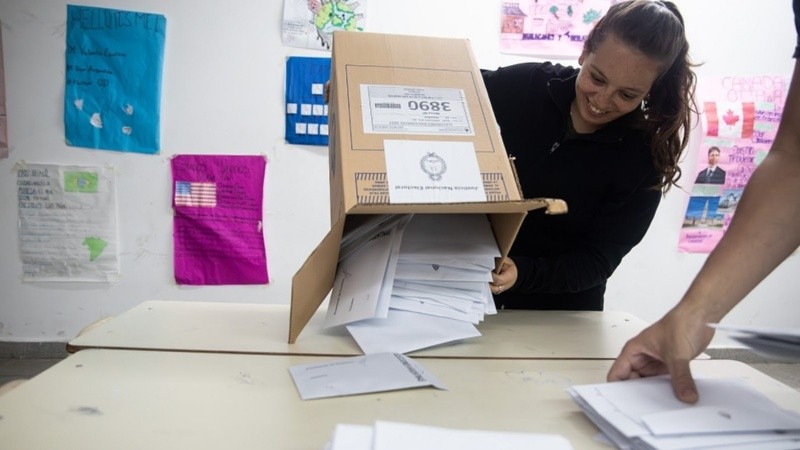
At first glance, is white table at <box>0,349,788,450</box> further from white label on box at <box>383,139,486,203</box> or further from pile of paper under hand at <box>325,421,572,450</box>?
white label on box at <box>383,139,486,203</box>

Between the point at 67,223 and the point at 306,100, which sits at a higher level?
the point at 306,100

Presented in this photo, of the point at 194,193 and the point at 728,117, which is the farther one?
the point at 728,117

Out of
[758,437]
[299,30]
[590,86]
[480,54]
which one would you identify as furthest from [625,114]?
[299,30]

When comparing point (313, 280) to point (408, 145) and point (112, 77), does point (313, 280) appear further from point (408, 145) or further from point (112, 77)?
point (112, 77)

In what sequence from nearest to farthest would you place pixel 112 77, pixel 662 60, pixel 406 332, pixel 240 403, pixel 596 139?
pixel 240 403, pixel 406 332, pixel 662 60, pixel 596 139, pixel 112 77

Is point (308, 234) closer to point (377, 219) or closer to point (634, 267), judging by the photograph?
point (377, 219)

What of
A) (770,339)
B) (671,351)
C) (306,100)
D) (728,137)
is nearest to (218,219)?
(306,100)

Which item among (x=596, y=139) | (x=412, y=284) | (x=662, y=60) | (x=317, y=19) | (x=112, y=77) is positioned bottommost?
Answer: (x=412, y=284)

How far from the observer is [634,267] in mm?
2211

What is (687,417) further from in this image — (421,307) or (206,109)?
(206,109)

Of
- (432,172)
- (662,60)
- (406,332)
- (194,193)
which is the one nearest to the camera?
(432,172)

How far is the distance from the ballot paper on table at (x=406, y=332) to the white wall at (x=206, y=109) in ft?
3.91

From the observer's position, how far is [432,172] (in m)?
0.78

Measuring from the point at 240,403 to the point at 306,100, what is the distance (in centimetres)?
147
